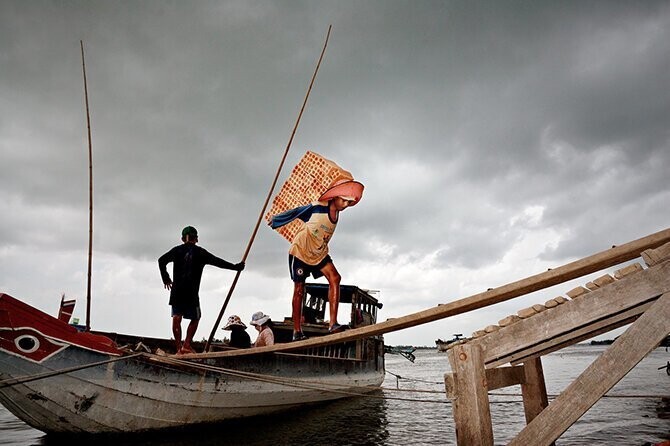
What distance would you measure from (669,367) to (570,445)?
2274cm

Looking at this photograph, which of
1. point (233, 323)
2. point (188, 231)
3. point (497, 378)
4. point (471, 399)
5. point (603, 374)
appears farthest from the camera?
point (233, 323)

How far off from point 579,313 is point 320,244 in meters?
3.15

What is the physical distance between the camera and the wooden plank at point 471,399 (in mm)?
2664

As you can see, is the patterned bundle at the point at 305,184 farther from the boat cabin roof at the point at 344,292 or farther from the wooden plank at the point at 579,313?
the boat cabin roof at the point at 344,292

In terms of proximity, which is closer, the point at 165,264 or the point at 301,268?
the point at 301,268

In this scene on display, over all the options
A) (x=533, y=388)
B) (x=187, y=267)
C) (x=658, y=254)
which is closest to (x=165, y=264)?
(x=187, y=267)

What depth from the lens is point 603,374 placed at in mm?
2344

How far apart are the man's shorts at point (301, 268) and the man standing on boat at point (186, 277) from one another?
1344mm

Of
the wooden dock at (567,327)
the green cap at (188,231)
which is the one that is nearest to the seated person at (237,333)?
the green cap at (188,231)

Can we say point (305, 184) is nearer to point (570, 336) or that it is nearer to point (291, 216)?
point (291, 216)

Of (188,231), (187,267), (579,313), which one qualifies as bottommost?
(579,313)

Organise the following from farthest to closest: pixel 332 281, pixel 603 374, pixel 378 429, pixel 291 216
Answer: pixel 378 429
pixel 291 216
pixel 332 281
pixel 603 374

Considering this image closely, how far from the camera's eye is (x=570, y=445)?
7.34 meters

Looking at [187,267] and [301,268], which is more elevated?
[187,267]
